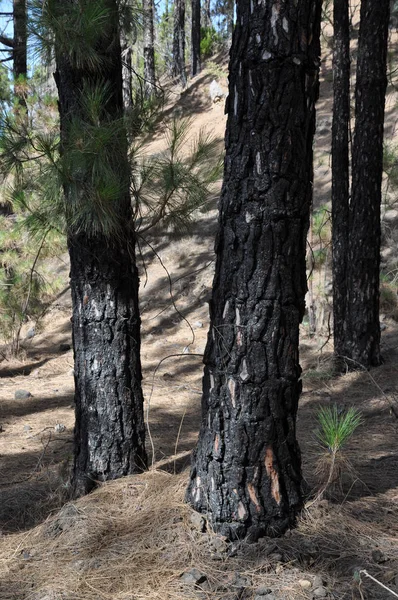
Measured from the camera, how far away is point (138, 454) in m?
3.67

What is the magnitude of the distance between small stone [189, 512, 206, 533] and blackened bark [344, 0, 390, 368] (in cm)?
386

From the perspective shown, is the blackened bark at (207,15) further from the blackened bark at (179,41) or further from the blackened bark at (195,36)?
the blackened bark at (195,36)

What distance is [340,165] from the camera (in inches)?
275

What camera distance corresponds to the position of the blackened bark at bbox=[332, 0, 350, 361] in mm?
6957

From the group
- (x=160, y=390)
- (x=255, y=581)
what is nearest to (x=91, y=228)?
(x=255, y=581)

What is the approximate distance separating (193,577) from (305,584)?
44 cm

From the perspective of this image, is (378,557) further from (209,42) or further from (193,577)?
(209,42)

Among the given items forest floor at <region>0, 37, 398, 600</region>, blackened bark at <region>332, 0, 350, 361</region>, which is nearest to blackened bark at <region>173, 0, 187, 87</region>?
blackened bark at <region>332, 0, 350, 361</region>

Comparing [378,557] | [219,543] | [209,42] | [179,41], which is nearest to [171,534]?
[219,543]

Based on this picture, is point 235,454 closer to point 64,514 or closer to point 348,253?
point 64,514

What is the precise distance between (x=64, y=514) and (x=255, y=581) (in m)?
1.11

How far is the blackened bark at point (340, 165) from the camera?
22.8ft

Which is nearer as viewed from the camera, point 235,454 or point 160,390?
point 235,454

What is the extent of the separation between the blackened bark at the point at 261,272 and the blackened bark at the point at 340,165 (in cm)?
428
